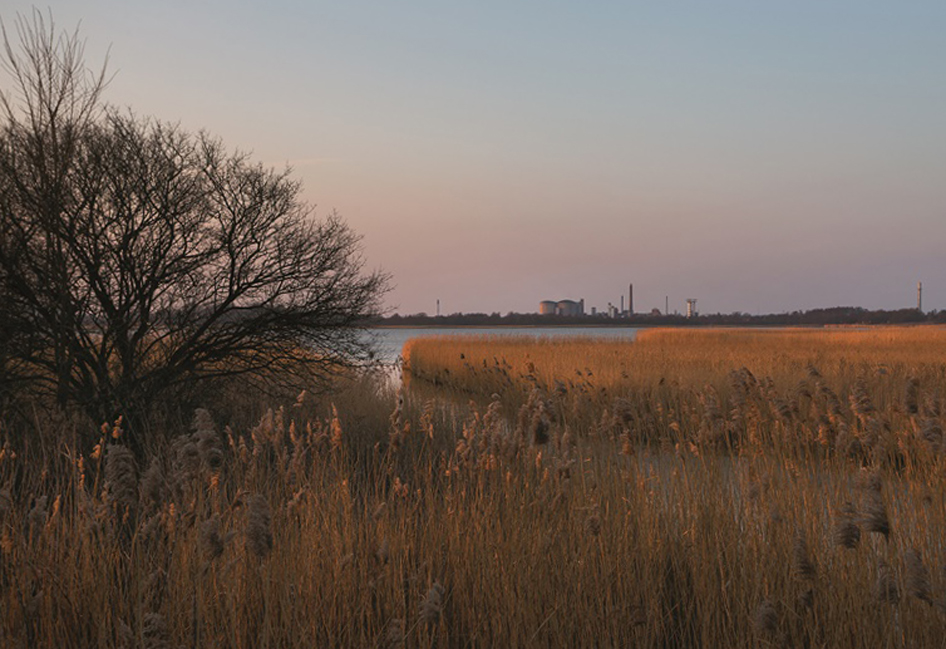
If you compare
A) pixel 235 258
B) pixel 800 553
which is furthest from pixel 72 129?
pixel 800 553

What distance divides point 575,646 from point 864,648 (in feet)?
4.58

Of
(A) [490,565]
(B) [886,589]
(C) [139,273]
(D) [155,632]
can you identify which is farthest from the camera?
(C) [139,273]

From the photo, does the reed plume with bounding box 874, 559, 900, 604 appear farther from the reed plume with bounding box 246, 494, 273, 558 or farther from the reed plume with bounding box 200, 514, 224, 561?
the reed plume with bounding box 200, 514, 224, 561

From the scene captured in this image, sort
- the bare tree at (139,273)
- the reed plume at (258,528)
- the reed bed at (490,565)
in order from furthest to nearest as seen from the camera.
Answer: the bare tree at (139,273), the reed bed at (490,565), the reed plume at (258,528)

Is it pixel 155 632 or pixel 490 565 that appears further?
pixel 490 565

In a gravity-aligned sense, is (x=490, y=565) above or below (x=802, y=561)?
below

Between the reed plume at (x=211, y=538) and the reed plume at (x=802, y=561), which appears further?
the reed plume at (x=802, y=561)

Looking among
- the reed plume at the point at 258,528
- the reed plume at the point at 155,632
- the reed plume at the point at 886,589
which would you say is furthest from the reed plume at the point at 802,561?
the reed plume at the point at 155,632

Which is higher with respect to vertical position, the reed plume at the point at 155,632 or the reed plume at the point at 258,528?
the reed plume at the point at 258,528

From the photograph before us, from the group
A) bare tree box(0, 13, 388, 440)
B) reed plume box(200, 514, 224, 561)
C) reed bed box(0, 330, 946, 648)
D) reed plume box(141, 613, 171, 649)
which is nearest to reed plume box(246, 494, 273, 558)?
reed bed box(0, 330, 946, 648)

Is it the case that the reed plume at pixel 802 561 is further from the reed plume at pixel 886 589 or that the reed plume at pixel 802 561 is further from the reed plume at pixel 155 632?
the reed plume at pixel 155 632

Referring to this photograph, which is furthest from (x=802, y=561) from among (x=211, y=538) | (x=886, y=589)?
(x=211, y=538)

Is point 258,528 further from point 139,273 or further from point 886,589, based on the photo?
point 139,273

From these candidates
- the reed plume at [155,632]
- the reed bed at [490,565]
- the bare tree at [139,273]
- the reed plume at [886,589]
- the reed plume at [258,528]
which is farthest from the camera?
the bare tree at [139,273]
